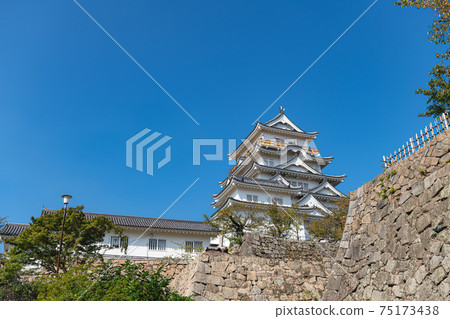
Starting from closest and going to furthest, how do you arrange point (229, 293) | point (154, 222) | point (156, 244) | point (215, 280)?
point (229, 293) → point (215, 280) → point (156, 244) → point (154, 222)

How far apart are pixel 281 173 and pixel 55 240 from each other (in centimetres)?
2354

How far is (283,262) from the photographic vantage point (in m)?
12.0

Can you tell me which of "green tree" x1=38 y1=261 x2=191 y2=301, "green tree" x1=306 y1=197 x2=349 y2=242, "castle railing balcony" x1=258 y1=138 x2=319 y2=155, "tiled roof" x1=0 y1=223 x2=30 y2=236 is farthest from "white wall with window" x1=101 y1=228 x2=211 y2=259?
"green tree" x1=38 y1=261 x2=191 y2=301

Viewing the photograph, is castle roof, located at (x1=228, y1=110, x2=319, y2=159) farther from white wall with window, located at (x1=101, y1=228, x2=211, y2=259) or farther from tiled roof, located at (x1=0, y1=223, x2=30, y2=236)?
tiled roof, located at (x1=0, y1=223, x2=30, y2=236)

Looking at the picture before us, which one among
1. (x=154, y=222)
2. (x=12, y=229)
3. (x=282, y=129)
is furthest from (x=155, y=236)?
(x=282, y=129)

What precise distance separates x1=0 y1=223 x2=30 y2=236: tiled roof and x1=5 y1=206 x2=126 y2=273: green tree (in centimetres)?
738

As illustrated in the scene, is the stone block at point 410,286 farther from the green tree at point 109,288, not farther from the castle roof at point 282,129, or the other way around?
the castle roof at point 282,129

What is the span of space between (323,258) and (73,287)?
802cm

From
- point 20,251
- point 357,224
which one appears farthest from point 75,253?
point 357,224

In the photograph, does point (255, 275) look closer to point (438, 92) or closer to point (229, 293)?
point (229, 293)

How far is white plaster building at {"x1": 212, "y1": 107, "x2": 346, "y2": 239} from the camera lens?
1278 inches

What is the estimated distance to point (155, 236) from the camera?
27.1 meters

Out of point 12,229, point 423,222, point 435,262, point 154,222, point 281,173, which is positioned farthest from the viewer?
point 281,173
